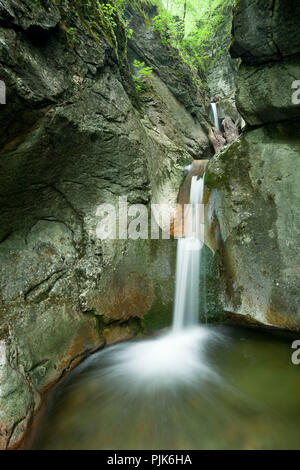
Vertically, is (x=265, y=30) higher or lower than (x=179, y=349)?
higher

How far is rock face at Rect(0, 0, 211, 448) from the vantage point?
2.86m

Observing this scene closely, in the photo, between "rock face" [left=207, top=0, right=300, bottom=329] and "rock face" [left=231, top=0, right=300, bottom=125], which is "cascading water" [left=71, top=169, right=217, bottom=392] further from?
"rock face" [left=231, top=0, right=300, bottom=125]

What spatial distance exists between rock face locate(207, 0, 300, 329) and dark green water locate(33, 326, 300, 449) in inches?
33.2

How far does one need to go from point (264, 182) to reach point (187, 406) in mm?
3844

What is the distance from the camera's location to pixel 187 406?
272 centimetres

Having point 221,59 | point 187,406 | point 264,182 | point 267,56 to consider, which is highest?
point 221,59

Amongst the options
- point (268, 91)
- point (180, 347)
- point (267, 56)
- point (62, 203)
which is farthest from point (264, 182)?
point (62, 203)

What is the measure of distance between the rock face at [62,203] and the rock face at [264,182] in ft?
4.59

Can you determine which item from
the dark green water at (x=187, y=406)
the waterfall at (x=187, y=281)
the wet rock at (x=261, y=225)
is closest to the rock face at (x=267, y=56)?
the wet rock at (x=261, y=225)

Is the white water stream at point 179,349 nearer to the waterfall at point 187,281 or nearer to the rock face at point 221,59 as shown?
the waterfall at point 187,281

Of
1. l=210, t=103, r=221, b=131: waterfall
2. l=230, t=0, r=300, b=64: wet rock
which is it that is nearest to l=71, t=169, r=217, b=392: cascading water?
l=230, t=0, r=300, b=64: wet rock

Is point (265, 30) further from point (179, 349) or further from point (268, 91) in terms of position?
point (179, 349)
